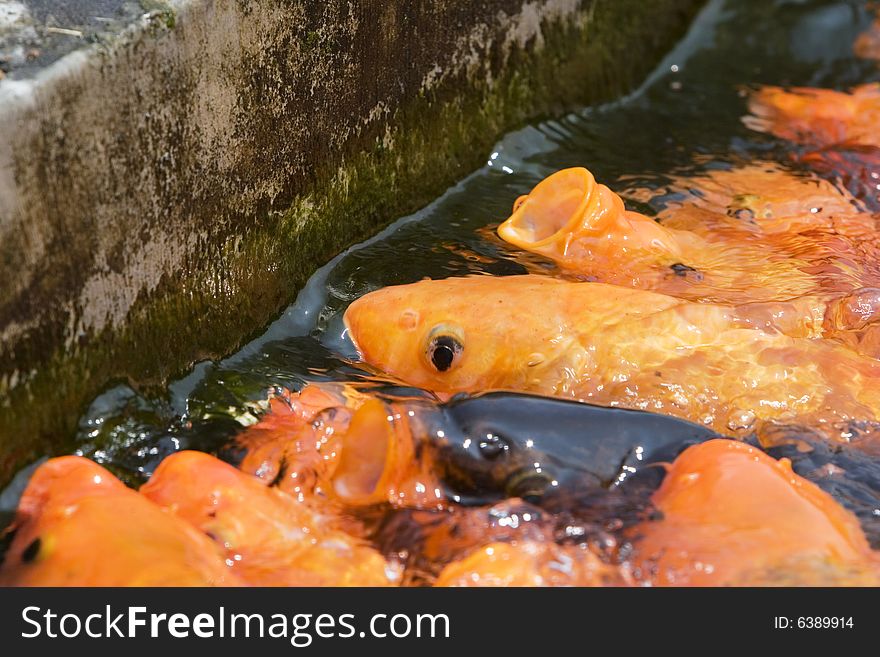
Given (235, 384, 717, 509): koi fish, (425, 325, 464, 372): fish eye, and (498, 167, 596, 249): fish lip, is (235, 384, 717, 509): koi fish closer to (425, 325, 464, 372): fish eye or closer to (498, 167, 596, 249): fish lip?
(425, 325, 464, 372): fish eye

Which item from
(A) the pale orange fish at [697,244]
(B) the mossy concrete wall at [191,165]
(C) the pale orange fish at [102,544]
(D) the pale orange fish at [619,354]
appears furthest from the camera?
(A) the pale orange fish at [697,244]

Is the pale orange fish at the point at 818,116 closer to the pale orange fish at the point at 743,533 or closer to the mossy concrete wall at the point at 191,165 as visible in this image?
the mossy concrete wall at the point at 191,165

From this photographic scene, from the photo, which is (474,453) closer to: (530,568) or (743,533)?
(530,568)

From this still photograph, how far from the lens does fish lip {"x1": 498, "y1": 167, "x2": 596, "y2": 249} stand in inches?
176

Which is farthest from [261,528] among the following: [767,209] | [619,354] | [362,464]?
[767,209]

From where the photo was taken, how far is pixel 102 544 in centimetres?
266

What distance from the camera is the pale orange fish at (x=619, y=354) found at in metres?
3.62

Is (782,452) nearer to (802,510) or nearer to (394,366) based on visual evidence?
(802,510)

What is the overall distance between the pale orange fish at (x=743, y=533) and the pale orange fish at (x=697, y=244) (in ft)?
4.13

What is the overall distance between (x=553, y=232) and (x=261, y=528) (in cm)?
208

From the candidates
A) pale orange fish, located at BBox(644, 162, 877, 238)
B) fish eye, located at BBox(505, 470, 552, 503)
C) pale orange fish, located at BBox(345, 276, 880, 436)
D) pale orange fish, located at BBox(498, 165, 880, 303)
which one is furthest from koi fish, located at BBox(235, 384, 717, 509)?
pale orange fish, located at BBox(644, 162, 877, 238)

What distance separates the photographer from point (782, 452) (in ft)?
11.4

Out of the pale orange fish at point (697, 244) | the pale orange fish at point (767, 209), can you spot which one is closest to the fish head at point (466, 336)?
the pale orange fish at point (697, 244)
